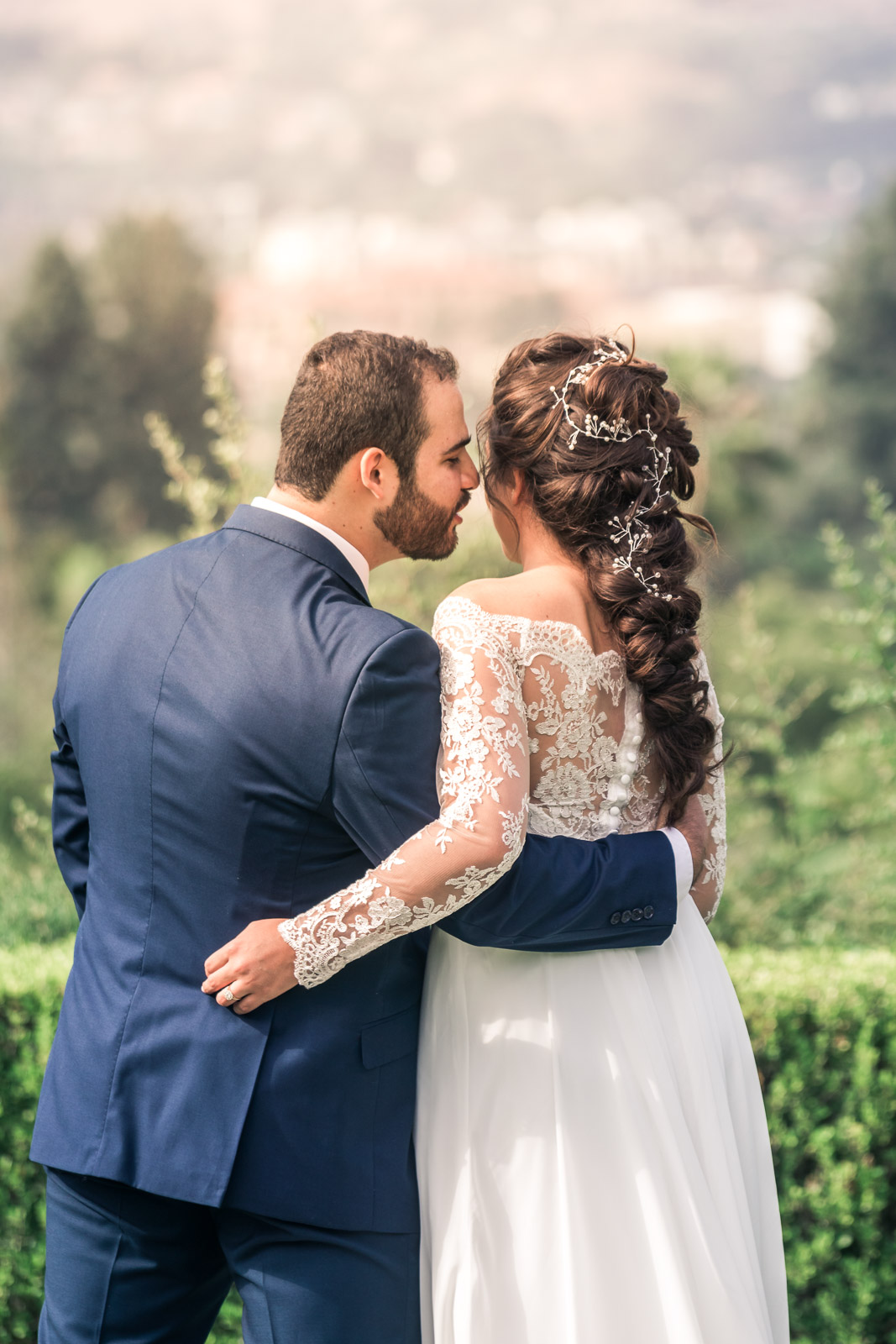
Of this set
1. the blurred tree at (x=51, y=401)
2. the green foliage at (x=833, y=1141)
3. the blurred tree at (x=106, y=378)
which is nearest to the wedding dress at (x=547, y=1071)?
the green foliage at (x=833, y=1141)

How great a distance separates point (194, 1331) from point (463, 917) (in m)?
0.82

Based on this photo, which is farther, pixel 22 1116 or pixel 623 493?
pixel 22 1116

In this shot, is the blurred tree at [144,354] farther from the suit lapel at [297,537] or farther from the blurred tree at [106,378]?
the suit lapel at [297,537]

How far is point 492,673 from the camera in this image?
5.89 ft

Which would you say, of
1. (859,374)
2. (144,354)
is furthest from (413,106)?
(859,374)

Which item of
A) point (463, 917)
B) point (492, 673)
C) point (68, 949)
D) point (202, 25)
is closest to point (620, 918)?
point (463, 917)

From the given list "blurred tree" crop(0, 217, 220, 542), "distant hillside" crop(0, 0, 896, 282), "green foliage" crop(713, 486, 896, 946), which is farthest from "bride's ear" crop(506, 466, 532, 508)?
"distant hillside" crop(0, 0, 896, 282)

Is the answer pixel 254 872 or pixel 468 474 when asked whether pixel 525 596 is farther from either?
pixel 254 872

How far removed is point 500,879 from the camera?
70.1 inches

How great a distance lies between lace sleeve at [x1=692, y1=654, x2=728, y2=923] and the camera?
2178 millimetres

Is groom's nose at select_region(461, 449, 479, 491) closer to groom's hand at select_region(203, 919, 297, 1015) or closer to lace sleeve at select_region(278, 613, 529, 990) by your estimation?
lace sleeve at select_region(278, 613, 529, 990)

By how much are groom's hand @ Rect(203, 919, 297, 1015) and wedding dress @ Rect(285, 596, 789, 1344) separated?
0.03m

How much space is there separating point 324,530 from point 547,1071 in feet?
3.01

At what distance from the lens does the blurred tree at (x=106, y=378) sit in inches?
564
